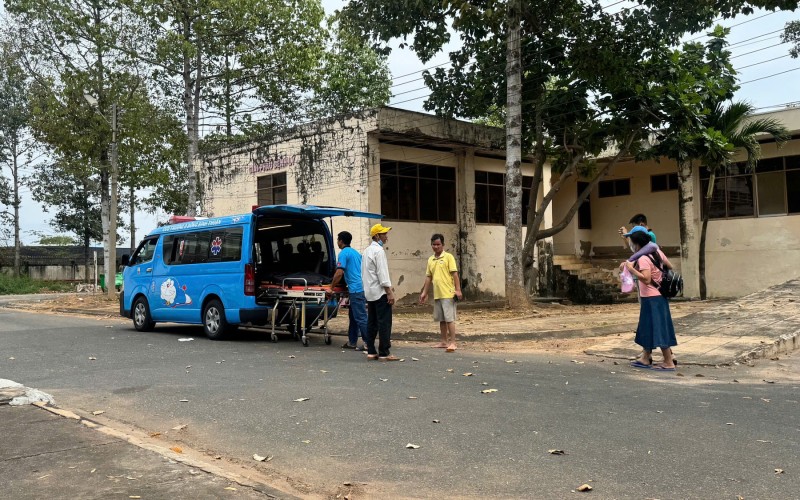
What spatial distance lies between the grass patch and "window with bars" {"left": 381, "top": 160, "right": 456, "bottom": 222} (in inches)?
1118

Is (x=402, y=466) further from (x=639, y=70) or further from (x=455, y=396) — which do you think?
(x=639, y=70)

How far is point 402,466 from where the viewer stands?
14.6 feet

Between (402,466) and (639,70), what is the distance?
1446 cm

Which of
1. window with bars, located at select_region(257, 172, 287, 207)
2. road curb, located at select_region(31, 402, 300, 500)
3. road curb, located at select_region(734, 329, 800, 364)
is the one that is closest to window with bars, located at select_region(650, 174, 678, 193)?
window with bars, located at select_region(257, 172, 287, 207)

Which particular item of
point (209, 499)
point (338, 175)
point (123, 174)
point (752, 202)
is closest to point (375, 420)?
point (209, 499)

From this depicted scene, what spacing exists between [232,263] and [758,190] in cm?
1610

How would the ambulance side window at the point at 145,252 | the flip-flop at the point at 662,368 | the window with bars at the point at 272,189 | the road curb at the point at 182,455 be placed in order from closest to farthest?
the road curb at the point at 182,455, the flip-flop at the point at 662,368, the ambulance side window at the point at 145,252, the window with bars at the point at 272,189

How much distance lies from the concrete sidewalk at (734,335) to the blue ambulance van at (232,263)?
5147 mm

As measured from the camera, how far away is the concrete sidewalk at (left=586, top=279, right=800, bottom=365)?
30.3ft

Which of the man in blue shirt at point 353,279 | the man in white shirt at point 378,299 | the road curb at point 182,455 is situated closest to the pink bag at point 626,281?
the man in white shirt at point 378,299

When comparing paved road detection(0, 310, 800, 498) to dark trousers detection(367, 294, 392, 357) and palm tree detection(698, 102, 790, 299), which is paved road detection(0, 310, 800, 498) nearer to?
dark trousers detection(367, 294, 392, 357)

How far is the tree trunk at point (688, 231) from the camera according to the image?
20.7 m

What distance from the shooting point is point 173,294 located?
12.7 m

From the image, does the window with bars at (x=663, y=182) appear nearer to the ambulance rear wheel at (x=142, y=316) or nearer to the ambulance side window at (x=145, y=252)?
the ambulance side window at (x=145, y=252)
